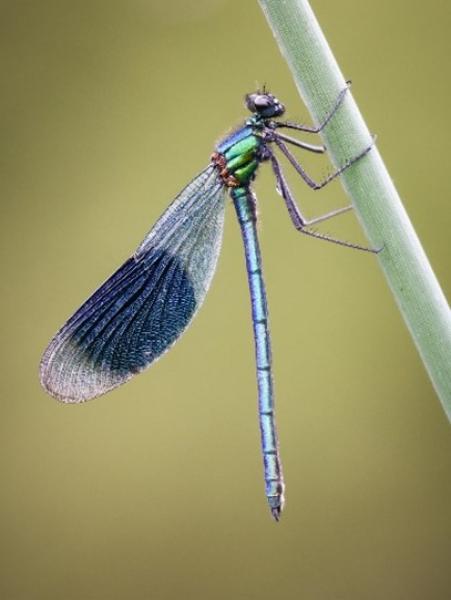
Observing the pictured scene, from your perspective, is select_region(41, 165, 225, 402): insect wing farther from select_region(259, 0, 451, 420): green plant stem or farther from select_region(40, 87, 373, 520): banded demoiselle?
select_region(259, 0, 451, 420): green plant stem

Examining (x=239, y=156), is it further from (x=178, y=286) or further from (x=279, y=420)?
(x=279, y=420)

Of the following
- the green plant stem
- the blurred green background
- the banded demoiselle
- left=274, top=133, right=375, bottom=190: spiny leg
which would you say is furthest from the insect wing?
the blurred green background

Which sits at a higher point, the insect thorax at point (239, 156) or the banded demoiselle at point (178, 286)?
the insect thorax at point (239, 156)

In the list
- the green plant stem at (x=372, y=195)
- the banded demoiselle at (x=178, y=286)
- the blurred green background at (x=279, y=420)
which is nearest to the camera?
the green plant stem at (x=372, y=195)

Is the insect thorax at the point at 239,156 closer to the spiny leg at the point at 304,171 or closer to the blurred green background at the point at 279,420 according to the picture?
the spiny leg at the point at 304,171

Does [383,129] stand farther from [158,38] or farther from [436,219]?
[158,38]

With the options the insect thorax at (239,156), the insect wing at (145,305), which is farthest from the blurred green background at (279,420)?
the insect thorax at (239,156)

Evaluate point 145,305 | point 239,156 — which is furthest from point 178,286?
point 239,156
